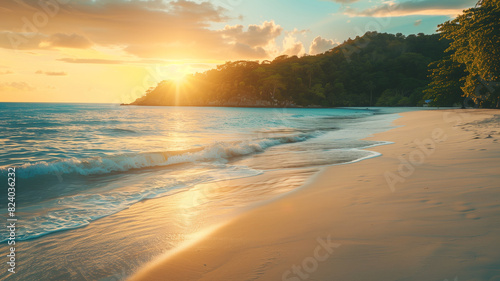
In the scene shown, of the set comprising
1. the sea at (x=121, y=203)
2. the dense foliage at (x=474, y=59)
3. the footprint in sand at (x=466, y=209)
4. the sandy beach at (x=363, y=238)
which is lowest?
the sea at (x=121, y=203)

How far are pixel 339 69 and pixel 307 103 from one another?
106 ft

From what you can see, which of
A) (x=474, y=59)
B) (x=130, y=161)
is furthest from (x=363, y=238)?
(x=474, y=59)

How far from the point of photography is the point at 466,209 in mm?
3488

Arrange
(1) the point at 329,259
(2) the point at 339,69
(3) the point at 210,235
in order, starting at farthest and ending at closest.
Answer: (2) the point at 339,69, (3) the point at 210,235, (1) the point at 329,259

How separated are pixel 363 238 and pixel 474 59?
3086cm

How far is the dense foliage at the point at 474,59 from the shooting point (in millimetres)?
22875

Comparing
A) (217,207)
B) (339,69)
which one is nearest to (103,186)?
(217,207)

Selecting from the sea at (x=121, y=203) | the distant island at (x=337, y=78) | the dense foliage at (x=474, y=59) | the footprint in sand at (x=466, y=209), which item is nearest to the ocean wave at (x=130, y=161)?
the sea at (x=121, y=203)

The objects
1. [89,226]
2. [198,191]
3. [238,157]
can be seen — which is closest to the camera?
[89,226]

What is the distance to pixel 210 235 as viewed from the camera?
3689 millimetres

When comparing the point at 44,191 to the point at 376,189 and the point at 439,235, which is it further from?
the point at 439,235

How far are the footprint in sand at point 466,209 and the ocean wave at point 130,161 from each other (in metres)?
8.53

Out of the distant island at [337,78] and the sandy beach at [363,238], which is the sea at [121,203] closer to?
the sandy beach at [363,238]

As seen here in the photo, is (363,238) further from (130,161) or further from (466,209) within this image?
(130,161)
